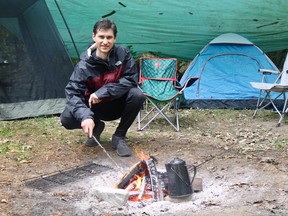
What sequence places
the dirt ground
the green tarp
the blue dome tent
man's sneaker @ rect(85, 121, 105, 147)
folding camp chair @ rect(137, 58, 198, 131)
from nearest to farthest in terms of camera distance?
the dirt ground < man's sneaker @ rect(85, 121, 105, 147) < folding camp chair @ rect(137, 58, 198, 131) < the green tarp < the blue dome tent

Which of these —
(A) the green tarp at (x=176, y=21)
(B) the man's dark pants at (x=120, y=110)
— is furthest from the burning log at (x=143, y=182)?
(A) the green tarp at (x=176, y=21)

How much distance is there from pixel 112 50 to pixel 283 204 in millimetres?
1942

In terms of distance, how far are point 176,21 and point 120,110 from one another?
3.81m

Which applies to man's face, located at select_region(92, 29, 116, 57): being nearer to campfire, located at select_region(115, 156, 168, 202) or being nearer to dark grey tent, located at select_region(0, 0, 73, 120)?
campfire, located at select_region(115, 156, 168, 202)

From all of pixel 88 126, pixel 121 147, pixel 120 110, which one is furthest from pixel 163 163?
pixel 88 126

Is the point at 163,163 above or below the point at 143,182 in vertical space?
below

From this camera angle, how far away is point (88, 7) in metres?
6.92

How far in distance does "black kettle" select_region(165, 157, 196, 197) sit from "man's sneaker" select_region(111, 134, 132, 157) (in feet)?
3.29

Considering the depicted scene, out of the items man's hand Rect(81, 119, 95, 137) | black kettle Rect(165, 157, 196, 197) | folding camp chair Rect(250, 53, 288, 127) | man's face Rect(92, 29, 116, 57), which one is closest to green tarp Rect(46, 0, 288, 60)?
folding camp chair Rect(250, 53, 288, 127)

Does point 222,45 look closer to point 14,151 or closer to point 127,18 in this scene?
point 127,18

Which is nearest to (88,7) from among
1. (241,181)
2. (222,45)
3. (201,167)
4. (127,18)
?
(127,18)

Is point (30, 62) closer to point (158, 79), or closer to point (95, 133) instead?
point (158, 79)

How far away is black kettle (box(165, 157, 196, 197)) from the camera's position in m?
2.67

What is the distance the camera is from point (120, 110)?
3.92 m
